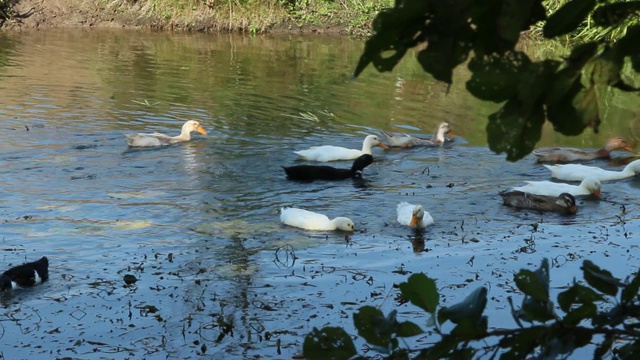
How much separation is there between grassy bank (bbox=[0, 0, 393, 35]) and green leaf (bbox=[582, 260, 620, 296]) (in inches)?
1040

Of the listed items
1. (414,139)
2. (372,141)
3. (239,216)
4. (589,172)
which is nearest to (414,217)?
(239,216)

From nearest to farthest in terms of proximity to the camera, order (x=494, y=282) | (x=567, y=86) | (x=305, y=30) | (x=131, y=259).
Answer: (x=567, y=86)
(x=494, y=282)
(x=131, y=259)
(x=305, y=30)

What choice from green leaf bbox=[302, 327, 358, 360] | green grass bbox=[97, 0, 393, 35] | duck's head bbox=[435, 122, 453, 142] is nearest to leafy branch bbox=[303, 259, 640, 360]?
green leaf bbox=[302, 327, 358, 360]

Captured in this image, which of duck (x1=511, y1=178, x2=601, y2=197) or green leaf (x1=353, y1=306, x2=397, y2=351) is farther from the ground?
green leaf (x1=353, y1=306, x2=397, y2=351)

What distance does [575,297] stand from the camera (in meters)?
2.43

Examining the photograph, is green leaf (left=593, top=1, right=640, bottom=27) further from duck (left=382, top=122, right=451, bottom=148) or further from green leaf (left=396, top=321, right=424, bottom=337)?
duck (left=382, top=122, right=451, bottom=148)

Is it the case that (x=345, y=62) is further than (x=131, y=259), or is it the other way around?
(x=345, y=62)

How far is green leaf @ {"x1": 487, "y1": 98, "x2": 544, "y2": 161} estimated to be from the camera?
2.28 m

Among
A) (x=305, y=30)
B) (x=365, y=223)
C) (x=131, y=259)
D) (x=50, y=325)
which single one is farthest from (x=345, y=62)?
(x=50, y=325)

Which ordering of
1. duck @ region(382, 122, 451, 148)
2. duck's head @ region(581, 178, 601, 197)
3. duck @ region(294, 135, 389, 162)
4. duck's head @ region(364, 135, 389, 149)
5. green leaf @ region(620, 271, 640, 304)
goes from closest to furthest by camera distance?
green leaf @ region(620, 271, 640, 304), duck's head @ region(581, 178, 601, 197), duck @ region(294, 135, 389, 162), duck's head @ region(364, 135, 389, 149), duck @ region(382, 122, 451, 148)

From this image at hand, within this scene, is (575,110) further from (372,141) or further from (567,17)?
(372,141)

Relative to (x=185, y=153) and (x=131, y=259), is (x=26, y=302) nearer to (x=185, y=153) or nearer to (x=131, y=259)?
(x=131, y=259)

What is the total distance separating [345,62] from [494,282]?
16.0m

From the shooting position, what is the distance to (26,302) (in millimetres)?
7293
